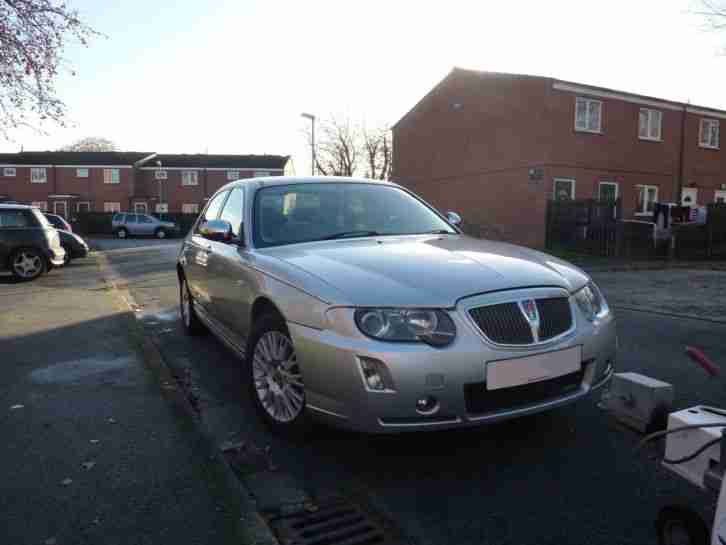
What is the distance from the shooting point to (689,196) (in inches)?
1035

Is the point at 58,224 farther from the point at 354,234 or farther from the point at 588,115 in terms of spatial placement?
the point at 588,115

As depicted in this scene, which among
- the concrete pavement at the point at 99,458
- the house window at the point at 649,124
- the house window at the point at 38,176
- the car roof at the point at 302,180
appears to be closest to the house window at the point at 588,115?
the house window at the point at 649,124

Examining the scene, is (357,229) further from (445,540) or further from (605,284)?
(605,284)

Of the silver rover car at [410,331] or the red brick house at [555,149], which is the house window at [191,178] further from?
the silver rover car at [410,331]

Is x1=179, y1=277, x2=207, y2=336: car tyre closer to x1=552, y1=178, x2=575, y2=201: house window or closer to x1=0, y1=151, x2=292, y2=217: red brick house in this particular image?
x1=552, y1=178, x2=575, y2=201: house window

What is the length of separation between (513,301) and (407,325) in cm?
57

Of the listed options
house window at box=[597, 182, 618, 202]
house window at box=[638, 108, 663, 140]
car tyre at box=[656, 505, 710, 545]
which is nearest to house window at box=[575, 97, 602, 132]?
house window at box=[597, 182, 618, 202]

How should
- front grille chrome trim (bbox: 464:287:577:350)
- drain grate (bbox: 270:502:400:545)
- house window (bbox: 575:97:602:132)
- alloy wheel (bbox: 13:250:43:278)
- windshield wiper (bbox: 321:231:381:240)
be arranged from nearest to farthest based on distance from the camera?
drain grate (bbox: 270:502:400:545)
front grille chrome trim (bbox: 464:287:577:350)
windshield wiper (bbox: 321:231:381:240)
alloy wheel (bbox: 13:250:43:278)
house window (bbox: 575:97:602:132)

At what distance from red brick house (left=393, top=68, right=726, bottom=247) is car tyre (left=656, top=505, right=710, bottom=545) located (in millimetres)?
19035

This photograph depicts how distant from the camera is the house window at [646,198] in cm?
2503

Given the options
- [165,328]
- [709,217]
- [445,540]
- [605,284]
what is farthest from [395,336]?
[709,217]

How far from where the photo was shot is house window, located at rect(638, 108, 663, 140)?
24753 millimetres

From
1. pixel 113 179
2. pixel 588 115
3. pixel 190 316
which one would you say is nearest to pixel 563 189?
→ pixel 588 115

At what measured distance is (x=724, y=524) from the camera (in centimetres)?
181
